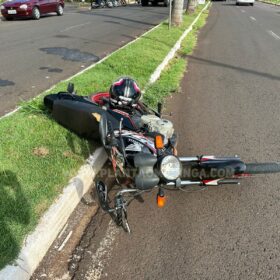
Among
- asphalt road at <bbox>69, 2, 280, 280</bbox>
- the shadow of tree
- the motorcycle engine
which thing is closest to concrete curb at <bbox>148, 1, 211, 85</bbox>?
asphalt road at <bbox>69, 2, 280, 280</bbox>

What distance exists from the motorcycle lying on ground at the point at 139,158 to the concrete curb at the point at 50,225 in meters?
0.35

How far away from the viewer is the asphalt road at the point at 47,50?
7789 mm

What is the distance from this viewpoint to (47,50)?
11.6 m

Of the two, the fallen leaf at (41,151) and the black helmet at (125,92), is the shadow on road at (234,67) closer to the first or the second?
the black helmet at (125,92)

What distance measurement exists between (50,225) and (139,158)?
1092mm

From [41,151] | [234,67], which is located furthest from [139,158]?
[234,67]

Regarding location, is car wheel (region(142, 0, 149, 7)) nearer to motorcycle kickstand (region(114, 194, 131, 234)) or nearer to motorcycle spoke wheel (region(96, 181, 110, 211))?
motorcycle spoke wheel (region(96, 181, 110, 211))

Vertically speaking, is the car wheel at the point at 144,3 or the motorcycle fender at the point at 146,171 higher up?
the motorcycle fender at the point at 146,171

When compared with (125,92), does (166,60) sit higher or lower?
lower

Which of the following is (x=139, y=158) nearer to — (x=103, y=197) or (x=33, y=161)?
(x=103, y=197)

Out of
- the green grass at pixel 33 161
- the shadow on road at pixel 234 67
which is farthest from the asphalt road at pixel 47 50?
the shadow on road at pixel 234 67

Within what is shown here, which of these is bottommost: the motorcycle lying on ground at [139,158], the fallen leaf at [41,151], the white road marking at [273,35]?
the white road marking at [273,35]

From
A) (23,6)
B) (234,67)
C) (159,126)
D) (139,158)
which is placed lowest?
(234,67)

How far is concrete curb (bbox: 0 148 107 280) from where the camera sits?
9.16ft
